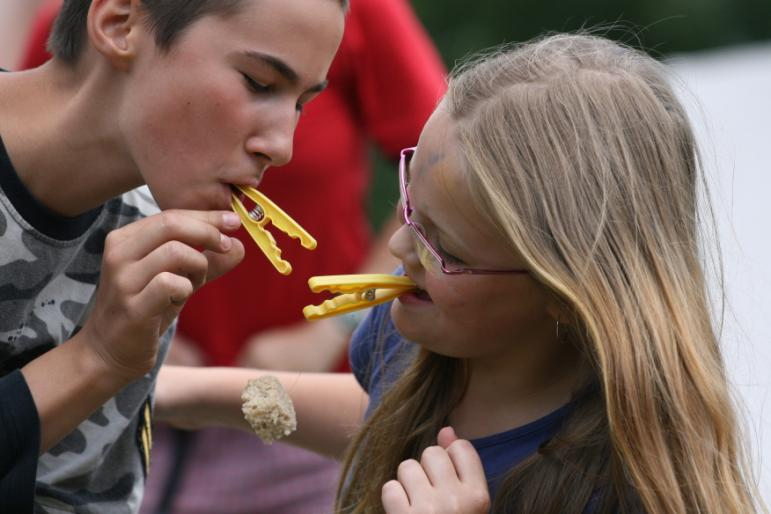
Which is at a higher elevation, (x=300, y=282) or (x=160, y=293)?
(x=160, y=293)

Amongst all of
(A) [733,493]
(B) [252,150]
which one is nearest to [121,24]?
(B) [252,150]

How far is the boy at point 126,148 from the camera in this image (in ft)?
6.31

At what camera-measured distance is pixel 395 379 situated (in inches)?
88.3

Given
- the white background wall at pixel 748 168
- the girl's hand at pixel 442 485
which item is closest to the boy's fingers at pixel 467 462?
the girl's hand at pixel 442 485

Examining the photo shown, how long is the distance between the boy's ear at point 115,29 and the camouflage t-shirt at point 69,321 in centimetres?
21

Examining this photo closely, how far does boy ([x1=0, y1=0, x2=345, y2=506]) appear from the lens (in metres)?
1.92

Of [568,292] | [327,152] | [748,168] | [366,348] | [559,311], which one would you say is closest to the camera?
[568,292]

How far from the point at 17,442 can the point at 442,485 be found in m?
0.62

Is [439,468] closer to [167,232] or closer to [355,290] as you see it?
[355,290]

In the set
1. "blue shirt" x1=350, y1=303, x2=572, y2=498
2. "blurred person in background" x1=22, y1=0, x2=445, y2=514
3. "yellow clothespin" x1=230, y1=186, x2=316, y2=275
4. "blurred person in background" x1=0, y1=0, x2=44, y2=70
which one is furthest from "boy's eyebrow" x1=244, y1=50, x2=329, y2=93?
"blurred person in background" x1=0, y1=0, x2=44, y2=70

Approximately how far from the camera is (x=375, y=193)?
8.20 m

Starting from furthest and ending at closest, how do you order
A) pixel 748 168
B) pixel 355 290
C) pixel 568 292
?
pixel 748 168, pixel 355 290, pixel 568 292

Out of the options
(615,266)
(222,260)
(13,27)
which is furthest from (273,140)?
(13,27)

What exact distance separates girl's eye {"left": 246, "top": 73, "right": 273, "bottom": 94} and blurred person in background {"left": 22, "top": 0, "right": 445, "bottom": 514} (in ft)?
3.64
